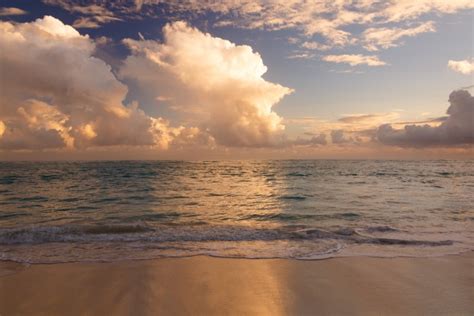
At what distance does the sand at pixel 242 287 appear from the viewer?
5977 mm

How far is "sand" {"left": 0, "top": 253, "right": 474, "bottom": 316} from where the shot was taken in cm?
598

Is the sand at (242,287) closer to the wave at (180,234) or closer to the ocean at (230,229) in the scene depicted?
the ocean at (230,229)

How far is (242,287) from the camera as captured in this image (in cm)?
700

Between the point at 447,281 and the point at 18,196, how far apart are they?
94.4 ft

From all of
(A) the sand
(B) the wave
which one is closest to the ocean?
(B) the wave

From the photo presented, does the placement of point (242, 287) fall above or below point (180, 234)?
above

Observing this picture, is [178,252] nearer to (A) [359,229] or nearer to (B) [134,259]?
(B) [134,259]

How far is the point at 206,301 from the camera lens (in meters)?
6.33

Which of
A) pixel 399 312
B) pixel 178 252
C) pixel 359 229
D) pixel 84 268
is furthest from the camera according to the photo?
pixel 359 229

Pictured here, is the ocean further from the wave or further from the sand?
the sand

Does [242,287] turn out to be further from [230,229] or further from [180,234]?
[230,229]

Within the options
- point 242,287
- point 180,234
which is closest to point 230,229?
point 180,234

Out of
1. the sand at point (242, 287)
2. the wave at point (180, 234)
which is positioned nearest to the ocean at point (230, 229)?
the wave at point (180, 234)

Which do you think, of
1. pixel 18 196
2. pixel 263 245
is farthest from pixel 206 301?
pixel 18 196
